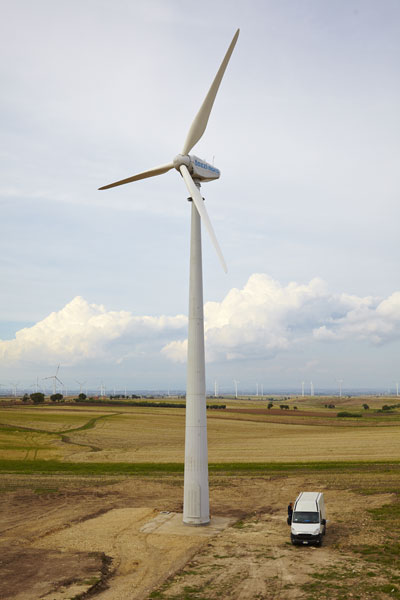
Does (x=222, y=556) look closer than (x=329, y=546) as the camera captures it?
Yes

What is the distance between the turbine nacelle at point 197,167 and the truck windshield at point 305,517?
23956mm

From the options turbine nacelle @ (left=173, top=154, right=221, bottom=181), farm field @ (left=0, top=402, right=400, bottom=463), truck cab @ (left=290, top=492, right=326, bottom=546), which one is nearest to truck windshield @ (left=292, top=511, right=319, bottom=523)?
truck cab @ (left=290, top=492, right=326, bottom=546)

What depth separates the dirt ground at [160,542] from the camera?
26172 millimetres

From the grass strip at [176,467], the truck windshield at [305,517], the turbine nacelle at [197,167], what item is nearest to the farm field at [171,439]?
the grass strip at [176,467]

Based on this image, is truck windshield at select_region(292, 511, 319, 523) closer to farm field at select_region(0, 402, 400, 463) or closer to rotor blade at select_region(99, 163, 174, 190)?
rotor blade at select_region(99, 163, 174, 190)

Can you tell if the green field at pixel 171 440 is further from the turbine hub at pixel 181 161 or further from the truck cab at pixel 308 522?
the turbine hub at pixel 181 161

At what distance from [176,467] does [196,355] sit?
1232 inches

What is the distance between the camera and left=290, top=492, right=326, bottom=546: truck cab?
106 feet

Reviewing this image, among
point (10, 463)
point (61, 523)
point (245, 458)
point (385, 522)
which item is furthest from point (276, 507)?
point (10, 463)

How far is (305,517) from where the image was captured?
33.3m

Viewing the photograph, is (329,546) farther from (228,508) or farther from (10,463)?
(10,463)

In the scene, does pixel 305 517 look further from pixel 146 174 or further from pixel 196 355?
pixel 146 174

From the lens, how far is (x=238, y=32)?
34.7m

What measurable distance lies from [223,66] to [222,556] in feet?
102
